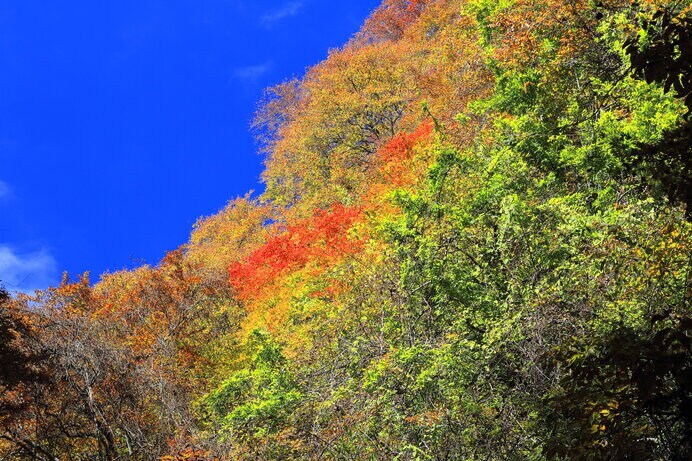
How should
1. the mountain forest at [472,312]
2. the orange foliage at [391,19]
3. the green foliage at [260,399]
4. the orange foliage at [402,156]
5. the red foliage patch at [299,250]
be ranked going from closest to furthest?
the mountain forest at [472,312], the green foliage at [260,399], the red foliage patch at [299,250], the orange foliage at [402,156], the orange foliage at [391,19]

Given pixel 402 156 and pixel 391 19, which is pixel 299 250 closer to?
pixel 402 156

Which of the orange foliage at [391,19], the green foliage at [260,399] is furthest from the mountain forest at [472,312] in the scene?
the orange foliage at [391,19]

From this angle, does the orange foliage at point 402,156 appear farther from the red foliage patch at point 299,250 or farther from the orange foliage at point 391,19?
the orange foliage at point 391,19

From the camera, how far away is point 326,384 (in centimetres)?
960

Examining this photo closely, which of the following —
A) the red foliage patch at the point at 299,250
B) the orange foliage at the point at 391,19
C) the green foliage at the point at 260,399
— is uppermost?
the orange foliage at the point at 391,19

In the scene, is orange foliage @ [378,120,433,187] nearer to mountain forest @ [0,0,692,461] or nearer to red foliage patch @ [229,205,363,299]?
mountain forest @ [0,0,692,461]

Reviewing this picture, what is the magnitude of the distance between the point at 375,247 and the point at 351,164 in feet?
63.9

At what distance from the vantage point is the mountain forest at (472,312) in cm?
434

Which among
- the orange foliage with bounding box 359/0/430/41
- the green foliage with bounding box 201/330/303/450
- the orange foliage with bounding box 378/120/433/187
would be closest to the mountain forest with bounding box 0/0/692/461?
the green foliage with bounding box 201/330/303/450

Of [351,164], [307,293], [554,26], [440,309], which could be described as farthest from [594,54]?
[351,164]

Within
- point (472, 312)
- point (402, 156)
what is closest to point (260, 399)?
point (472, 312)

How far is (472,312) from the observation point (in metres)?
8.80

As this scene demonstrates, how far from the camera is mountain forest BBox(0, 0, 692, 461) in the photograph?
14.2 ft

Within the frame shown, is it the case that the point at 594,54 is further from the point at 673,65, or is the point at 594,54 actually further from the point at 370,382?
the point at 673,65
